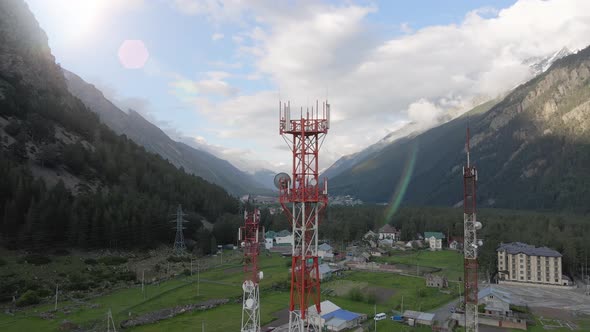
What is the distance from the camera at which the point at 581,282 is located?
71.6 m

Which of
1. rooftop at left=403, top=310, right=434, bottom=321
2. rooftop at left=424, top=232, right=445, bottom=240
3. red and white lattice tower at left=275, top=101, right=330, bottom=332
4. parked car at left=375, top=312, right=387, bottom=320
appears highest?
red and white lattice tower at left=275, top=101, right=330, bottom=332

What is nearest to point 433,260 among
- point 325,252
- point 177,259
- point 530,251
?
point 530,251

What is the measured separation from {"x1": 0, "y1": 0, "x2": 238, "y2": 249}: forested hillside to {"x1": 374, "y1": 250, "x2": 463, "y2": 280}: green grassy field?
140ft

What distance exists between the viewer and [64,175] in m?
94.9

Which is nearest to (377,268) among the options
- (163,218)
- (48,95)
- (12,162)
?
(163,218)

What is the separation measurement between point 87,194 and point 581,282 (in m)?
95.5

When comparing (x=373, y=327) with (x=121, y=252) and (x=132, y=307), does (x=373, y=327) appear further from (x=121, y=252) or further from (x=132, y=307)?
(x=121, y=252)

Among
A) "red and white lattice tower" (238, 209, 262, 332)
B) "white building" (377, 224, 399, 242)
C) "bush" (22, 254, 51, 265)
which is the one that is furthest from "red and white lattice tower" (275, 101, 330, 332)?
"white building" (377, 224, 399, 242)

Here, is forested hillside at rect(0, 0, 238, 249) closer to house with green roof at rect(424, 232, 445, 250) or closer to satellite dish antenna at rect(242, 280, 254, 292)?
satellite dish antenna at rect(242, 280, 254, 292)

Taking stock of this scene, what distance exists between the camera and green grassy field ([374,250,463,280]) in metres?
78.5

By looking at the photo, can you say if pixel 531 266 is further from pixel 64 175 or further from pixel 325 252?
pixel 64 175

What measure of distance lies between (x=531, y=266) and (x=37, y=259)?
7841 centimetres

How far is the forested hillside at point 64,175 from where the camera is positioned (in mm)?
75056

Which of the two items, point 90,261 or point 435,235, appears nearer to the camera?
point 90,261
